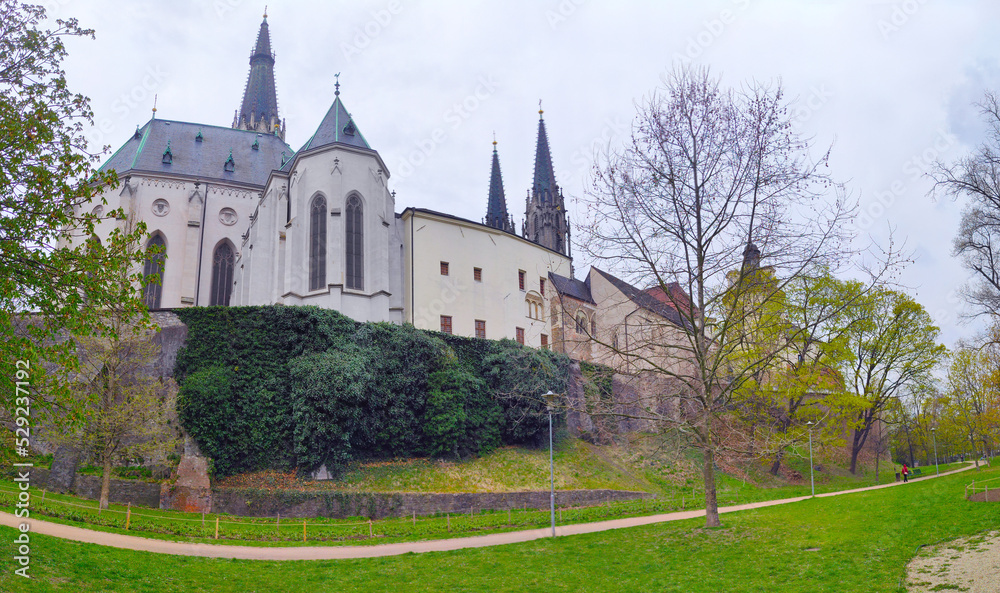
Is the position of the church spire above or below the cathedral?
above

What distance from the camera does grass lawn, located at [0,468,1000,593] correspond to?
12.6m

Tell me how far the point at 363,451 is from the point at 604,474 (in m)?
12.8

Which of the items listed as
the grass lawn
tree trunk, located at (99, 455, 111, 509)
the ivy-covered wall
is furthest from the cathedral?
the grass lawn

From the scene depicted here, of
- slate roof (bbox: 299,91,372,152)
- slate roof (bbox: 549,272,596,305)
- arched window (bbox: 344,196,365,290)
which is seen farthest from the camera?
slate roof (bbox: 549,272,596,305)

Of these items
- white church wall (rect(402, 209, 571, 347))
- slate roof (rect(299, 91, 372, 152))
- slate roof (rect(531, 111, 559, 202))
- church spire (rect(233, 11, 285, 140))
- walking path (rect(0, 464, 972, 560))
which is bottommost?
walking path (rect(0, 464, 972, 560))

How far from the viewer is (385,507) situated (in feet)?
89.9

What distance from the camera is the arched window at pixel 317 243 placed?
38.3 meters

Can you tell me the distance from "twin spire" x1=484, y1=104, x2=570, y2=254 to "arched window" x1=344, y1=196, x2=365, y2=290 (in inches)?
1309

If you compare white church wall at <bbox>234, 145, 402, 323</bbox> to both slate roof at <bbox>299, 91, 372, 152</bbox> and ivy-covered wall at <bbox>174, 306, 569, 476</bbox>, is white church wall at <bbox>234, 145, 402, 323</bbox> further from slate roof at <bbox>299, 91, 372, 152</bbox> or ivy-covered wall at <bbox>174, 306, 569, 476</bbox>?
ivy-covered wall at <bbox>174, 306, 569, 476</bbox>

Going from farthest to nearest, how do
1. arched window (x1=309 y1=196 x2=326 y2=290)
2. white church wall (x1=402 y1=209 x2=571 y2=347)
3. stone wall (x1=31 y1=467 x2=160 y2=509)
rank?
white church wall (x1=402 y1=209 x2=571 y2=347)
arched window (x1=309 y1=196 x2=326 y2=290)
stone wall (x1=31 y1=467 x2=160 y2=509)

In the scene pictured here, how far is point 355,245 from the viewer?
3919 cm

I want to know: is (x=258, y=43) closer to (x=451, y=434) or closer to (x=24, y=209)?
(x=451, y=434)

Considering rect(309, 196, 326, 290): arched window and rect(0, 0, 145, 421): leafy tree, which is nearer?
rect(0, 0, 145, 421): leafy tree

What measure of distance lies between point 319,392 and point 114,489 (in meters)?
8.23
